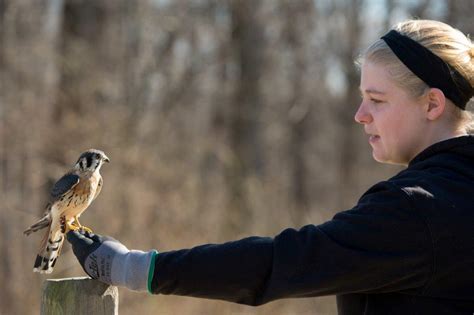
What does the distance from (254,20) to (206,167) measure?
340cm

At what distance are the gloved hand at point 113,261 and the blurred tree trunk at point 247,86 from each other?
13365 millimetres

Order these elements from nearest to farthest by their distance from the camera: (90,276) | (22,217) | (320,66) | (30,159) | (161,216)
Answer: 1. (90,276)
2. (161,216)
3. (22,217)
4. (30,159)
5. (320,66)

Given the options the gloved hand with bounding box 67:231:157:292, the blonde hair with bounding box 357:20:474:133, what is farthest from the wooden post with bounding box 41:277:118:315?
the blonde hair with bounding box 357:20:474:133

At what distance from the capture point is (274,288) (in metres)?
2.04

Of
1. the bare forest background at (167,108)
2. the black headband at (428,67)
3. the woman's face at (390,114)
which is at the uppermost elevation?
the bare forest background at (167,108)

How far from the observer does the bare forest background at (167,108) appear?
979 centimetres

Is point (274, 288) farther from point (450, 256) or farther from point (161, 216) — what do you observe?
point (161, 216)

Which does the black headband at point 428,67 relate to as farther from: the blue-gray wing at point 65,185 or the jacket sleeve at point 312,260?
the blue-gray wing at point 65,185

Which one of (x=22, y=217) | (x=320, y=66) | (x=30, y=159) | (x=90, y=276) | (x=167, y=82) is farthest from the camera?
(x=320, y=66)

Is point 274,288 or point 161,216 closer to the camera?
point 274,288

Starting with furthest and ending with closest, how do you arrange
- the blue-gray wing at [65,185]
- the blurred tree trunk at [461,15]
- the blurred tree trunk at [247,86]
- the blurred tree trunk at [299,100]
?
the blurred tree trunk at [299,100] < the blurred tree trunk at [247,86] < the blurred tree trunk at [461,15] < the blue-gray wing at [65,185]

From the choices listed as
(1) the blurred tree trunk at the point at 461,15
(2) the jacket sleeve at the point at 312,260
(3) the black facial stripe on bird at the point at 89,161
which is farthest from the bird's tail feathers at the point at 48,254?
(1) the blurred tree trunk at the point at 461,15

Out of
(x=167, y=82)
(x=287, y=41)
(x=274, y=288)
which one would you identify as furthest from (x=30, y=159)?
(x=274, y=288)

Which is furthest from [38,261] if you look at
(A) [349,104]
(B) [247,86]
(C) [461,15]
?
(A) [349,104]
